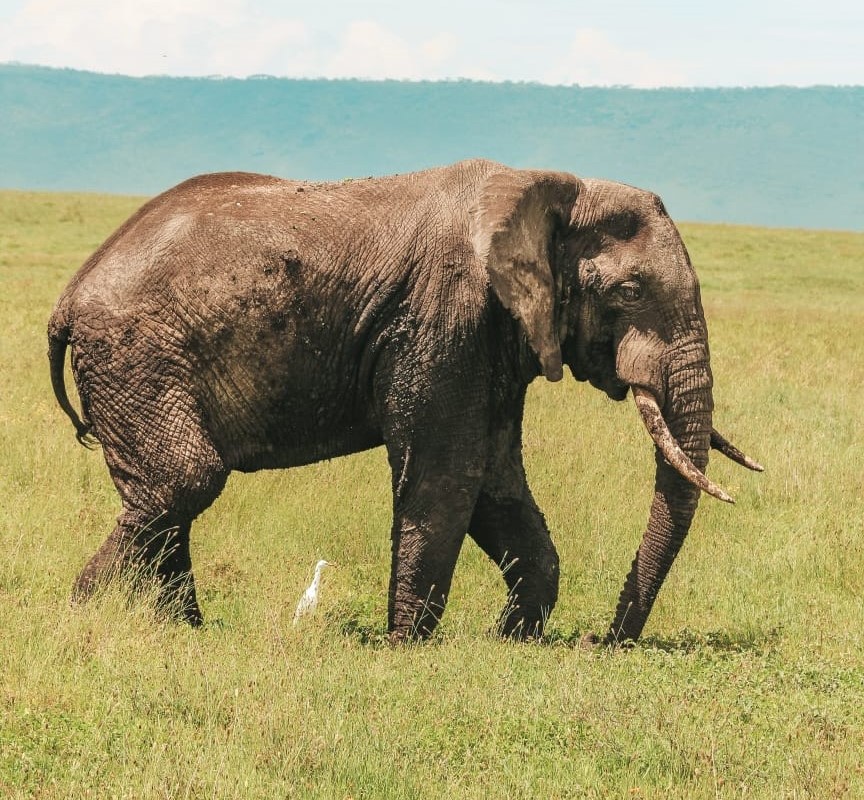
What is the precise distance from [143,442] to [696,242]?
1728 inches

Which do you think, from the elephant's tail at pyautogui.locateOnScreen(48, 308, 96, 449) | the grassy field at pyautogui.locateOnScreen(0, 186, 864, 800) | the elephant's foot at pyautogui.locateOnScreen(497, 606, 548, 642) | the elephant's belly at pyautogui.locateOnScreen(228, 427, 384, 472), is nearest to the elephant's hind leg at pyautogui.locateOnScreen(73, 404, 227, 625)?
the elephant's belly at pyautogui.locateOnScreen(228, 427, 384, 472)

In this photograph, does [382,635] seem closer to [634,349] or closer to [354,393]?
[354,393]

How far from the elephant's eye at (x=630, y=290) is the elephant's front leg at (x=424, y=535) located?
132cm

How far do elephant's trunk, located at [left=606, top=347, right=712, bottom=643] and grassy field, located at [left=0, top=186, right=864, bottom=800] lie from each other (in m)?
0.40

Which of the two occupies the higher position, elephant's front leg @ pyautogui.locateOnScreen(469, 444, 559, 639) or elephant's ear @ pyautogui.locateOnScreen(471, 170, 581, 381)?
elephant's ear @ pyautogui.locateOnScreen(471, 170, 581, 381)

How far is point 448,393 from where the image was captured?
766cm

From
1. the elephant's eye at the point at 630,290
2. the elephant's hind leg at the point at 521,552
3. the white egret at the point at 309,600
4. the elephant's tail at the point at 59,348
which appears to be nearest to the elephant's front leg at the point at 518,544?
the elephant's hind leg at the point at 521,552

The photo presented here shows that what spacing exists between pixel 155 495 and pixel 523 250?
8.25 feet

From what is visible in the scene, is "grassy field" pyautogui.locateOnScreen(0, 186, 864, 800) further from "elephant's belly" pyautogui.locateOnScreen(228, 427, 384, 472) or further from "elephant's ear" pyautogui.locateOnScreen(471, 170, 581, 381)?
"elephant's ear" pyautogui.locateOnScreen(471, 170, 581, 381)

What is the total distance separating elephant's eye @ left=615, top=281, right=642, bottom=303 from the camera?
782cm

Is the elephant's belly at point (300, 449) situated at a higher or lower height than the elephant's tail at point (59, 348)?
lower

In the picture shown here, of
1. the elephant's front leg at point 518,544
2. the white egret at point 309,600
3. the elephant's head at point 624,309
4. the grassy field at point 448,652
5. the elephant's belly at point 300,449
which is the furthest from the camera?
the elephant's front leg at point 518,544

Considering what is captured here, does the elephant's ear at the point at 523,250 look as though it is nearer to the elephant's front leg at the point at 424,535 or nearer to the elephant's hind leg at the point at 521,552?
the elephant's front leg at the point at 424,535

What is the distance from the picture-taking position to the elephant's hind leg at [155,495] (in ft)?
25.5
